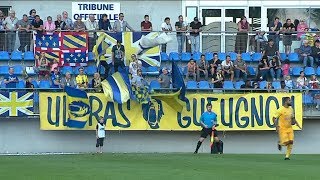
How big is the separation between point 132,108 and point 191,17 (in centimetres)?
696

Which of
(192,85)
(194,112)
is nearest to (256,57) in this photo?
(192,85)

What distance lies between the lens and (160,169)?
68.9 ft

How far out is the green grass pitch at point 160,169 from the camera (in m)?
18.8

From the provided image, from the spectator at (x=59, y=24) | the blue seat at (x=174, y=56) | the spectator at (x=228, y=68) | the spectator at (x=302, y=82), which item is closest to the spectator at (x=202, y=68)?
the spectator at (x=228, y=68)

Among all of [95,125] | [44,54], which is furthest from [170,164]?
[44,54]

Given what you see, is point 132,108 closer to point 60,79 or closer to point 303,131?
point 60,79

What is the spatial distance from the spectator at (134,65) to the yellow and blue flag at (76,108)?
6.80ft

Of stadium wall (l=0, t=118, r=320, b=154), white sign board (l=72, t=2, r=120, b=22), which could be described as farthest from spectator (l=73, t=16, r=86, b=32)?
stadium wall (l=0, t=118, r=320, b=154)

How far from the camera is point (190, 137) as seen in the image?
1336 inches

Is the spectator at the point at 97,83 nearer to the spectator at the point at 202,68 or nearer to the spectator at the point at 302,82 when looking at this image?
the spectator at the point at 202,68

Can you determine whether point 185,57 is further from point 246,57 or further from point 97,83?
point 97,83

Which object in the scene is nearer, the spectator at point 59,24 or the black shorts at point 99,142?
the black shorts at point 99,142

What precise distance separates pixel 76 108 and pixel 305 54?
372 inches

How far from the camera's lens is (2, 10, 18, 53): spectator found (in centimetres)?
3428
